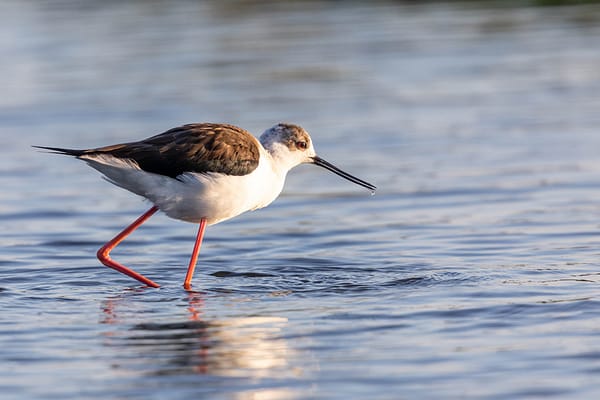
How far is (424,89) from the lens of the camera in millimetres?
17500

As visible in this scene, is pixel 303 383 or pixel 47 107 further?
pixel 47 107

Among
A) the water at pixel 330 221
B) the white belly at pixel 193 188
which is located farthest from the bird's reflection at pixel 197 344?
the white belly at pixel 193 188

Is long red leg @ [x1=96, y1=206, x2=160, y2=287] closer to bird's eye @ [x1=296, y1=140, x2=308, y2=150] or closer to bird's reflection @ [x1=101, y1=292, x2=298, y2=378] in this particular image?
bird's reflection @ [x1=101, y1=292, x2=298, y2=378]

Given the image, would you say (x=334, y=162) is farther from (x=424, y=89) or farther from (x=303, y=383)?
(x=303, y=383)

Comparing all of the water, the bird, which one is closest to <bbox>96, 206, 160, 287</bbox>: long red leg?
the bird

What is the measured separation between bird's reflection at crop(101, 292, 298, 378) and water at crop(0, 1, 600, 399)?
2cm

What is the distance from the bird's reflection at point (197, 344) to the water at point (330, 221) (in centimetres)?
2

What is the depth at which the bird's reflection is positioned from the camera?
6848 mm

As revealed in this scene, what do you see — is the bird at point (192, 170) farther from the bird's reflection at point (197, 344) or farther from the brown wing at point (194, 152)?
the bird's reflection at point (197, 344)

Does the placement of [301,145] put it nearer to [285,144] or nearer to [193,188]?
[285,144]

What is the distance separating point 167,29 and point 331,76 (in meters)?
5.72

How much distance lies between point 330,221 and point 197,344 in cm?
429

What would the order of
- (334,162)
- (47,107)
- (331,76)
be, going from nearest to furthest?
(334,162), (47,107), (331,76)

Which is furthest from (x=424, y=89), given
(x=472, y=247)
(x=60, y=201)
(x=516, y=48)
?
(x=472, y=247)
